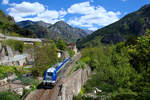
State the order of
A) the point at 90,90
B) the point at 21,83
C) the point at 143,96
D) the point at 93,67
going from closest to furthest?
1. the point at 143,96
2. the point at 21,83
3. the point at 90,90
4. the point at 93,67

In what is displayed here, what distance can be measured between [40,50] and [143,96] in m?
20.4

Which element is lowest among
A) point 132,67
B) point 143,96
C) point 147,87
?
point 143,96

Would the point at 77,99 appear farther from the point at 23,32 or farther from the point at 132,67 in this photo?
the point at 23,32

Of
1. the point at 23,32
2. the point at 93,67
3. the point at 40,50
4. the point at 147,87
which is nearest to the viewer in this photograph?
the point at 147,87

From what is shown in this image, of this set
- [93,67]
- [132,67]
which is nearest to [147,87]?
[132,67]

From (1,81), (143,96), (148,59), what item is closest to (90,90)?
(1,81)

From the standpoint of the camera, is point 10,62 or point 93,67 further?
point 93,67

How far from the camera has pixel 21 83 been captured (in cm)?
1691

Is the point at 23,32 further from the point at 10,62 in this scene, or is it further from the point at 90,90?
the point at 90,90

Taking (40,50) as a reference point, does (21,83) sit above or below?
below

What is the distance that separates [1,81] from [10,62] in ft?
38.1

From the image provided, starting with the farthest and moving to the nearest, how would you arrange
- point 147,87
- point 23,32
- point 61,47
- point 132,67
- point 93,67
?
point 23,32, point 61,47, point 93,67, point 132,67, point 147,87

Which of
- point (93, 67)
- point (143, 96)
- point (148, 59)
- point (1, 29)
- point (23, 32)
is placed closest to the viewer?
point (148, 59)

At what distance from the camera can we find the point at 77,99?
14.8 meters
